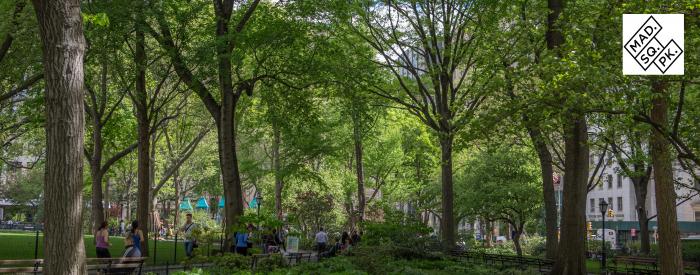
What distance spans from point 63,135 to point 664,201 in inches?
476

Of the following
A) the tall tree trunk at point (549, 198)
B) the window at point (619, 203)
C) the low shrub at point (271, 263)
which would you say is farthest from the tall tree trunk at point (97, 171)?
the window at point (619, 203)

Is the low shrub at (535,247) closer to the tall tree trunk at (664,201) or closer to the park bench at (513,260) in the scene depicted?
the park bench at (513,260)

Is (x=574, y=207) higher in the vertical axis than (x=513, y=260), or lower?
higher

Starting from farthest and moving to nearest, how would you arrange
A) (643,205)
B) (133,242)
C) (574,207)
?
(643,205) → (574,207) → (133,242)

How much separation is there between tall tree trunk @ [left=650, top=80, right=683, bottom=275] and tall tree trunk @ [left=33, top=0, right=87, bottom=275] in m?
11.2

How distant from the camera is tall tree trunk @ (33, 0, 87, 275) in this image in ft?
25.9

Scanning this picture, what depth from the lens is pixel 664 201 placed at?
14789 mm

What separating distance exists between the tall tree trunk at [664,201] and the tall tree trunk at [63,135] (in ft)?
36.9

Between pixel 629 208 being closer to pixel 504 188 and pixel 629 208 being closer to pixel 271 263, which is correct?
pixel 504 188

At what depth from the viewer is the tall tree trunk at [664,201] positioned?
48.0 feet

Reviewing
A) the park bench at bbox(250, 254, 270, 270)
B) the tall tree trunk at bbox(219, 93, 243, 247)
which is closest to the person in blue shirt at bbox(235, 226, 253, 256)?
the tall tree trunk at bbox(219, 93, 243, 247)

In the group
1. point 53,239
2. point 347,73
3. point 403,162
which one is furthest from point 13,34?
point 403,162

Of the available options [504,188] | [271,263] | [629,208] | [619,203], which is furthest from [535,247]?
[619,203]

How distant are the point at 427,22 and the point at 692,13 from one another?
1564 centimetres
